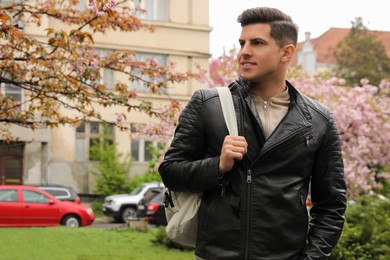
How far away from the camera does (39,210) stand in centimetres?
2264

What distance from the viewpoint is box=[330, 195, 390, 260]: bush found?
361 inches

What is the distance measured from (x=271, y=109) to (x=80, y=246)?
1145cm

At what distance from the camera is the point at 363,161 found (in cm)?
2256

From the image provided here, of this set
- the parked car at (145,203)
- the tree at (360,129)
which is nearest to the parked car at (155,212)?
the parked car at (145,203)

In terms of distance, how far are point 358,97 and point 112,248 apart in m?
13.0

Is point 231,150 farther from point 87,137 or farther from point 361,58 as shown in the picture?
point 361,58

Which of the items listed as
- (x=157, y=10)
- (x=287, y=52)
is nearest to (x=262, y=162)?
(x=287, y=52)

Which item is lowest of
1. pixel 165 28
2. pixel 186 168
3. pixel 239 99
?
pixel 186 168

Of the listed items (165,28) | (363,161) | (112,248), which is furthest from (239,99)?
(165,28)

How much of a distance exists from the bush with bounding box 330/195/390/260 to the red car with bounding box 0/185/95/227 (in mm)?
14197

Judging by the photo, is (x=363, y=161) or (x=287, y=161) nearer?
(x=287, y=161)

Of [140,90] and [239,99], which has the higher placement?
[140,90]

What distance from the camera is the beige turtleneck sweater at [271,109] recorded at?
11.1ft

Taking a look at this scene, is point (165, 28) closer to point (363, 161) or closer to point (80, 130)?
point (80, 130)
